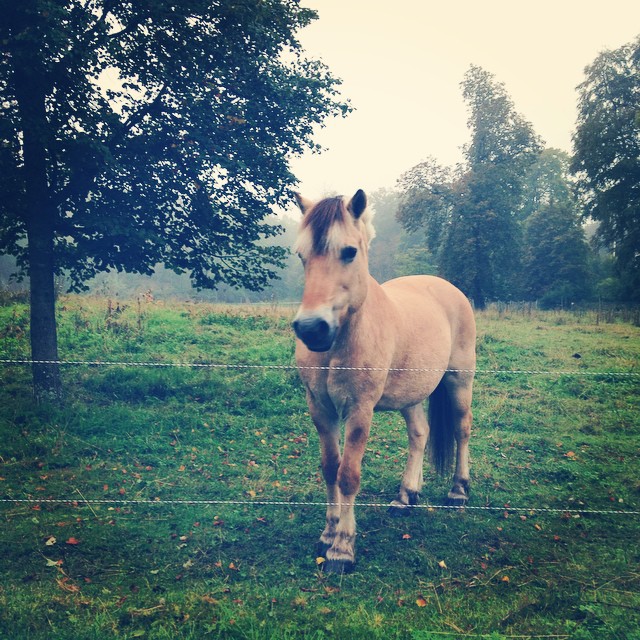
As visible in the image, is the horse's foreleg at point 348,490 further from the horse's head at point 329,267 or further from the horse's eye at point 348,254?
the horse's eye at point 348,254

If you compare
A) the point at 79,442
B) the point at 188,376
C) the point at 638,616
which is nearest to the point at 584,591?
the point at 638,616

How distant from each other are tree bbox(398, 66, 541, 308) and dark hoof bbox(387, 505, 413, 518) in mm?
6414

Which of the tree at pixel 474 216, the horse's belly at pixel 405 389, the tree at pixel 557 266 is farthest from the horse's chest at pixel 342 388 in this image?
the tree at pixel 557 266

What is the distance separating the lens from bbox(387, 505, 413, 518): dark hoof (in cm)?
477

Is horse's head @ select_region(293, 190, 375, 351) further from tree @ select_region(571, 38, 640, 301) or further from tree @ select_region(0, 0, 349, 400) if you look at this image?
tree @ select_region(571, 38, 640, 301)

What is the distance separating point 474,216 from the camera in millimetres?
10961

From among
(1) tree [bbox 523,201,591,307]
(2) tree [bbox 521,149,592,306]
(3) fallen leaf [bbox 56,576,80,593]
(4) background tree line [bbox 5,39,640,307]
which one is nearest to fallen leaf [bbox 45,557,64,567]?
(3) fallen leaf [bbox 56,576,80,593]

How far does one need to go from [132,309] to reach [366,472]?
7696mm

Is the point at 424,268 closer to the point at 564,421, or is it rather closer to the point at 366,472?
the point at 564,421

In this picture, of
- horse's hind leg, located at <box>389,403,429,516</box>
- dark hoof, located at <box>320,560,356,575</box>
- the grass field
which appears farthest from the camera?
horse's hind leg, located at <box>389,403,429,516</box>

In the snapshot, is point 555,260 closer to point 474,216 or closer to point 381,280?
point 474,216

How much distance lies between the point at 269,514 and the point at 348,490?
1.35 m

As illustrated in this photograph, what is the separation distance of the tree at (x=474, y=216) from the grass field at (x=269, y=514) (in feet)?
8.61

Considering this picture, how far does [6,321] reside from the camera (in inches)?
374
